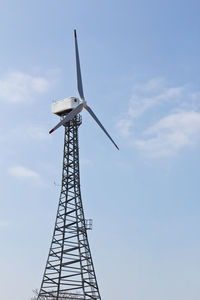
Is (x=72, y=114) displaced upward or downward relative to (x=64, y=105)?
downward

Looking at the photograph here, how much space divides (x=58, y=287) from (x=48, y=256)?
545 centimetres

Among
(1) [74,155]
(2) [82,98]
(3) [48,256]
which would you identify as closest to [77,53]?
(2) [82,98]

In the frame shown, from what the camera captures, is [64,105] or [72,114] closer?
[72,114]

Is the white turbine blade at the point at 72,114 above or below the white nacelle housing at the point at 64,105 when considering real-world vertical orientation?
below

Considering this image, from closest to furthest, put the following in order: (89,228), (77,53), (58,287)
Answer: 1. (58,287)
2. (89,228)
3. (77,53)

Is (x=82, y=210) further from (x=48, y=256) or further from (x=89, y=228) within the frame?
(x=48, y=256)

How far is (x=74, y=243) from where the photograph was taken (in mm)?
61500

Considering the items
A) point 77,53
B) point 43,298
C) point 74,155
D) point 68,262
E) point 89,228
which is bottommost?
point 43,298

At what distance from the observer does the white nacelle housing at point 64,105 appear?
6700 centimetres

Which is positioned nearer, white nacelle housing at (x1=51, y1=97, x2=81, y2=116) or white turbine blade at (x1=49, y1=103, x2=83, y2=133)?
white turbine blade at (x1=49, y1=103, x2=83, y2=133)

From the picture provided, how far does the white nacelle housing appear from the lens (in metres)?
67.0

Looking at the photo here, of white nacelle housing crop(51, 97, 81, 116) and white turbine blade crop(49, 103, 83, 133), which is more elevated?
white nacelle housing crop(51, 97, 81, 116)

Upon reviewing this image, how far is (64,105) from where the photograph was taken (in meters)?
67.6

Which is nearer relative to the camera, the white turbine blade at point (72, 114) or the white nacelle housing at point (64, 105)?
the white turbine blade at point (72, 114)
